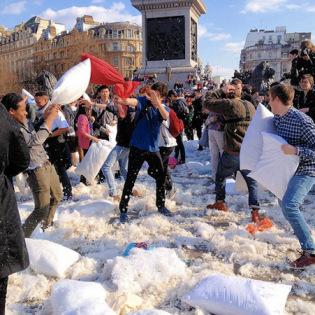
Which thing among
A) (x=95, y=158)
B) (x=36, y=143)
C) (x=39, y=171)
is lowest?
(x=95, y=158)

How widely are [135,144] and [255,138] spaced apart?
155cm

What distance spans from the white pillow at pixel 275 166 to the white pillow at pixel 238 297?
4.02 feet

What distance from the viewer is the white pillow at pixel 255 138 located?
15.2 ft

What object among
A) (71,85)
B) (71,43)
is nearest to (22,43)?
(71,43)

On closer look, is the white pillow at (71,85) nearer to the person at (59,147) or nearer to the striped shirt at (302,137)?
the person at (59,147)

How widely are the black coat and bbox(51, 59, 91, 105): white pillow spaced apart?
73.3 inches

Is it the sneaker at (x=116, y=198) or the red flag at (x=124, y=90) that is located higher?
the red flag at (x=124, y=90)

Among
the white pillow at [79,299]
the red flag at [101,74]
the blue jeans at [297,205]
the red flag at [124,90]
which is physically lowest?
the white pillow at [79,299]

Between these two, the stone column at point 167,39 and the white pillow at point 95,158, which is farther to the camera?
the stone column at point 167,39

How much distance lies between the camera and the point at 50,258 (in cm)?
402

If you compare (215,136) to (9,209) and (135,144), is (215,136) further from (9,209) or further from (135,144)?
(9,209)

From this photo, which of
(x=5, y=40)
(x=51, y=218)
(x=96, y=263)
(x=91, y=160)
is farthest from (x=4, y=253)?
(x=5, y=40)

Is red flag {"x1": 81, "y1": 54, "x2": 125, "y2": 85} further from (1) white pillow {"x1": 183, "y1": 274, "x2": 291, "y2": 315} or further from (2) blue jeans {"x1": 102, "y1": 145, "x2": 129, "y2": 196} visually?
(1) white pillow {"x1": 183, "y1": 274, "x2": 291, "y2": 315}

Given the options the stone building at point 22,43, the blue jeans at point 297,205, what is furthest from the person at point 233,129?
the stone building at point 22,43
